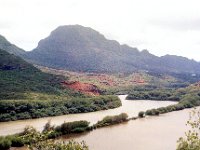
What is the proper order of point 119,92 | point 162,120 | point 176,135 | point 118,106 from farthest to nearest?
point 119,92, point 118,106, point 162,120, point 176,135

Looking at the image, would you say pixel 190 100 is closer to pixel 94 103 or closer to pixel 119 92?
pixel 94 103

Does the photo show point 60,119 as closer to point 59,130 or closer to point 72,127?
point 72,127

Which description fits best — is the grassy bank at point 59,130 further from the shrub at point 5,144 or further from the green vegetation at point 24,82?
the green vegetation at point 24,82

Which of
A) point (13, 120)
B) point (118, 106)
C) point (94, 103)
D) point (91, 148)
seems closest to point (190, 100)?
point (118, 106)

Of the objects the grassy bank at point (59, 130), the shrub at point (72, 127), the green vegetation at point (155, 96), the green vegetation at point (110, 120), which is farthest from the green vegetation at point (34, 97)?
the green vegetation at point (155, 96)

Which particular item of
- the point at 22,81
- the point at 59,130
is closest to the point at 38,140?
the point at 59,130

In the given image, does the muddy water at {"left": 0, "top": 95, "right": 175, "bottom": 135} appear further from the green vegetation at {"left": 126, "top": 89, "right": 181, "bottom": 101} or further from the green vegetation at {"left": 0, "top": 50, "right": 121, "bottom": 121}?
the green vegetation at {"left": 126, "top": 89, "right": 181, "bottom": 101}
